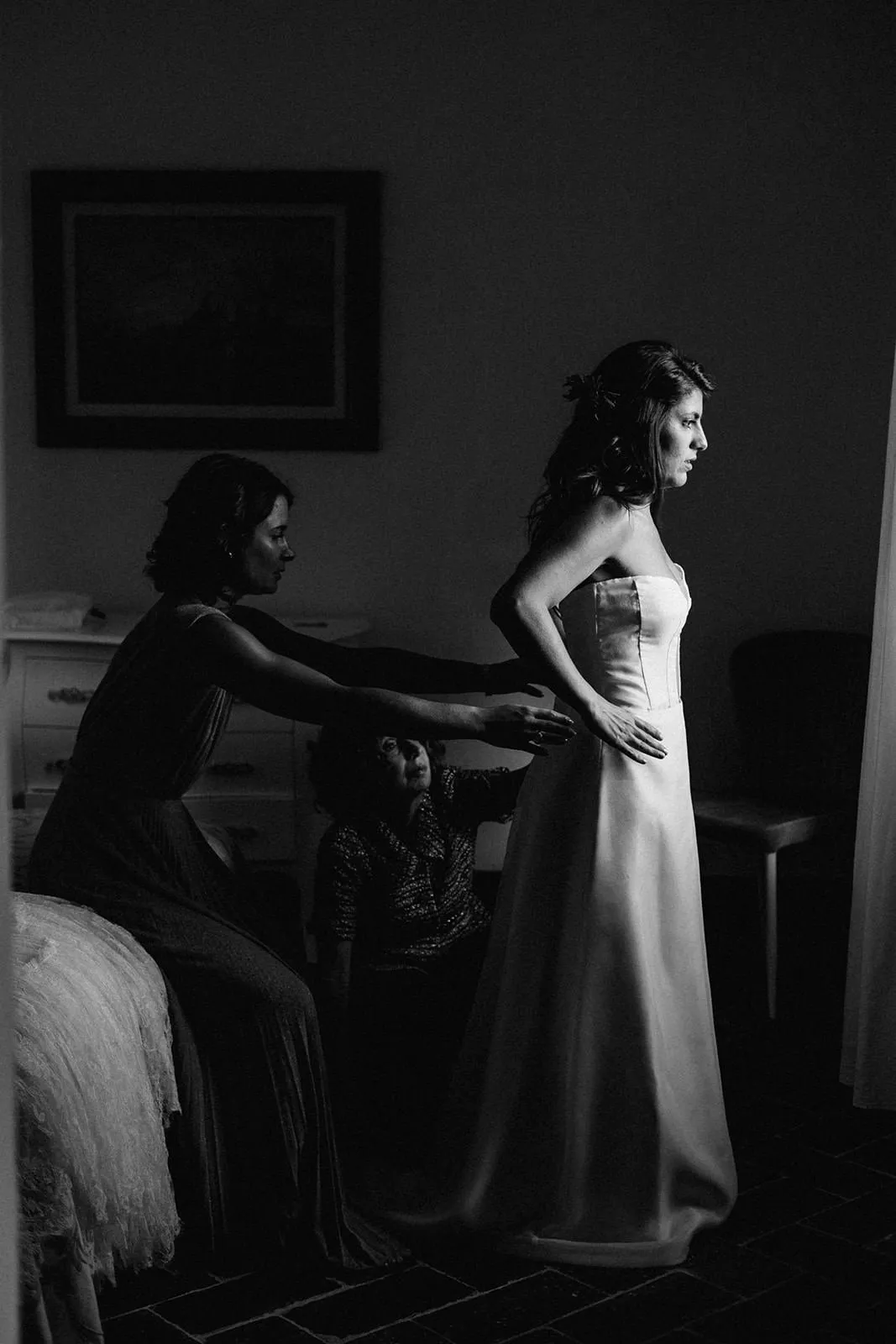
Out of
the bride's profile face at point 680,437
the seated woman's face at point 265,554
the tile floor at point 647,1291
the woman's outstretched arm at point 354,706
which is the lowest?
the tile floor at point 647,1291

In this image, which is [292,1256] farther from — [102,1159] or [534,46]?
[534,46]

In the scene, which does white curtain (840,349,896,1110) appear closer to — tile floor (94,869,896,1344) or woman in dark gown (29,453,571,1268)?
tile floor (94,869,896,1344)

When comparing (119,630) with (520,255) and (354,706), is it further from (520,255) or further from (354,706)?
(354,706)

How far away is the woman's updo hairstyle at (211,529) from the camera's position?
2.58 m

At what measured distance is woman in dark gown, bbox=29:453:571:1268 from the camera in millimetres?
2371

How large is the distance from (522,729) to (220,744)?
1.81m

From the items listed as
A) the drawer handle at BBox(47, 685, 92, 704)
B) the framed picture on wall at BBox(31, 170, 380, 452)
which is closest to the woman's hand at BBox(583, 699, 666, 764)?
the drawer handle at BBox(47, 685, 92, 704)

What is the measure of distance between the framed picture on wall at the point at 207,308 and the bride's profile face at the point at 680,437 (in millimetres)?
1868

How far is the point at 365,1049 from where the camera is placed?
9.64 ft

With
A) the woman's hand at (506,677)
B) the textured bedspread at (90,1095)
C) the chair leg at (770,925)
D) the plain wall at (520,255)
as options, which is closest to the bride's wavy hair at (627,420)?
the woman's hand at (506,677)

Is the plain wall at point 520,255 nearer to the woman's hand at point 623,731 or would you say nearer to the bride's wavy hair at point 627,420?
the bride's wavy hair at point 627,420

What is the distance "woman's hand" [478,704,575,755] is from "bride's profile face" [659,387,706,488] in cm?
60

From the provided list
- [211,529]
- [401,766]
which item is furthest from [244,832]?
[211,529]

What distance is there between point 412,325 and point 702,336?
0.90m
